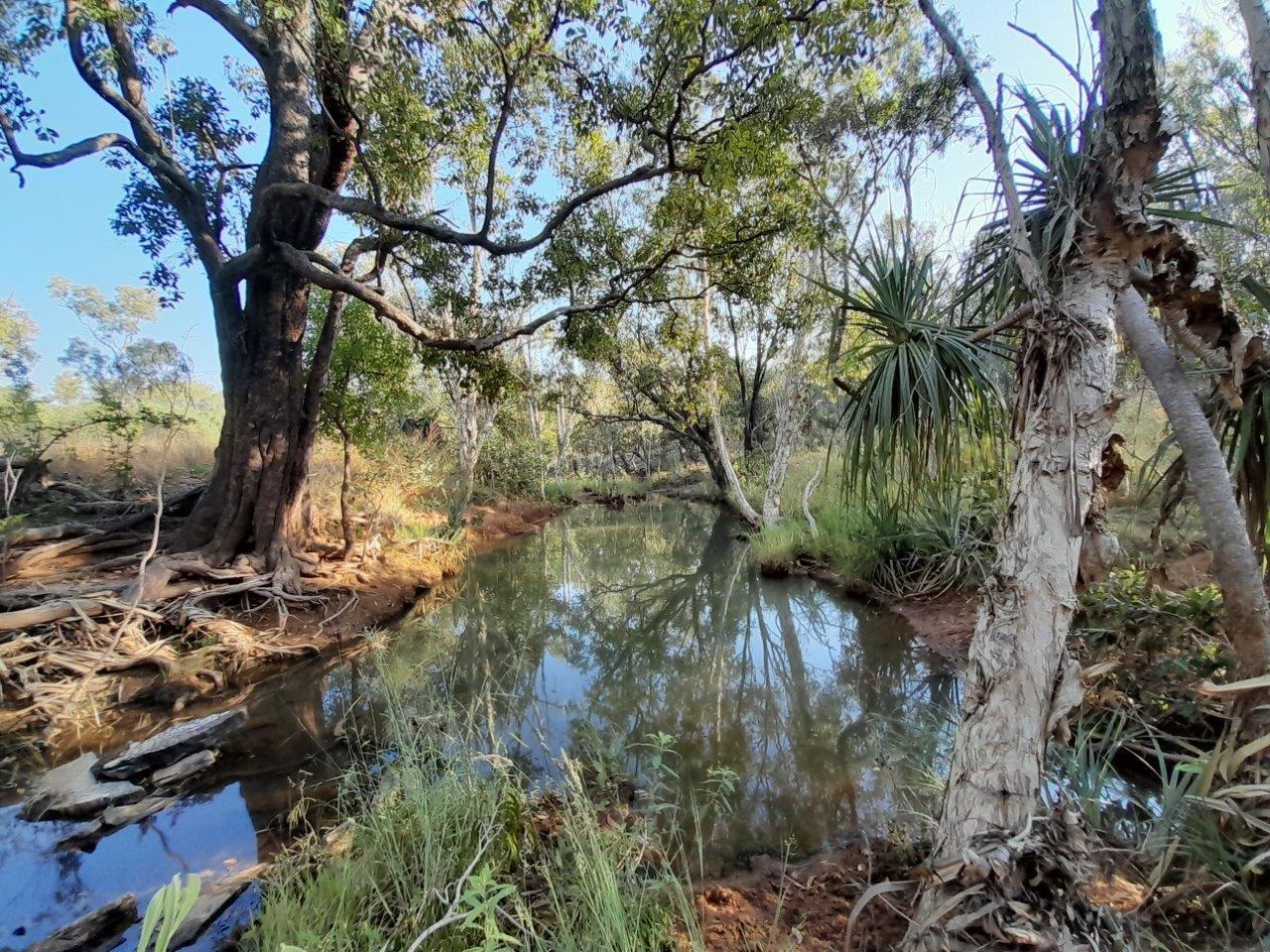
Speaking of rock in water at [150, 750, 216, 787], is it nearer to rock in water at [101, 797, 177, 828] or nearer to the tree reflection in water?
rock in water at [101, 797, 177, 828]

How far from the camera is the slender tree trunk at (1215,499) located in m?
1.80

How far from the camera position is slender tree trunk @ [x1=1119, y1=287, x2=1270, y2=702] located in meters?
1.80

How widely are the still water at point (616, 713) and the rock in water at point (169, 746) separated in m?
0.17

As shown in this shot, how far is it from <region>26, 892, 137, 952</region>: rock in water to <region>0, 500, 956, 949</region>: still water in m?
0.20

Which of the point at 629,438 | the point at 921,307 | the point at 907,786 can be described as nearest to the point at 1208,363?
the point at 921,307

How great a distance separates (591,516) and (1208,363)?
17.6 m

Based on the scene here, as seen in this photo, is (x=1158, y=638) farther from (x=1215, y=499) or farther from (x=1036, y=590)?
(x=1036, y=590)

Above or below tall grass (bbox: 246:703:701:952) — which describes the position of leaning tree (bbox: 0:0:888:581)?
above

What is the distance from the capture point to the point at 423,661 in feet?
17.0

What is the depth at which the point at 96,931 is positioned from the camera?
2162 mm

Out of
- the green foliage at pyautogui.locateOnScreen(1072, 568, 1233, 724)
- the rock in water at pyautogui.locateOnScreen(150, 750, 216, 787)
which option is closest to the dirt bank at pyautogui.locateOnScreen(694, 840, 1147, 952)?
the green foliage at pyautogui.locateOnScreen(1072, 568, 1233, 724)

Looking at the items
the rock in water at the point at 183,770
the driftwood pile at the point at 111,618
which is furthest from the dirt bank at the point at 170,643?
the rock in water at the point at 183,770

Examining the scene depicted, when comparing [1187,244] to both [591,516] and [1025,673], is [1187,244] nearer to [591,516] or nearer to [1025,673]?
[1025,673]

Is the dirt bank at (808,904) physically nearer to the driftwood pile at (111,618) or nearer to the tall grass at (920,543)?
the tall grass at (920,543)
